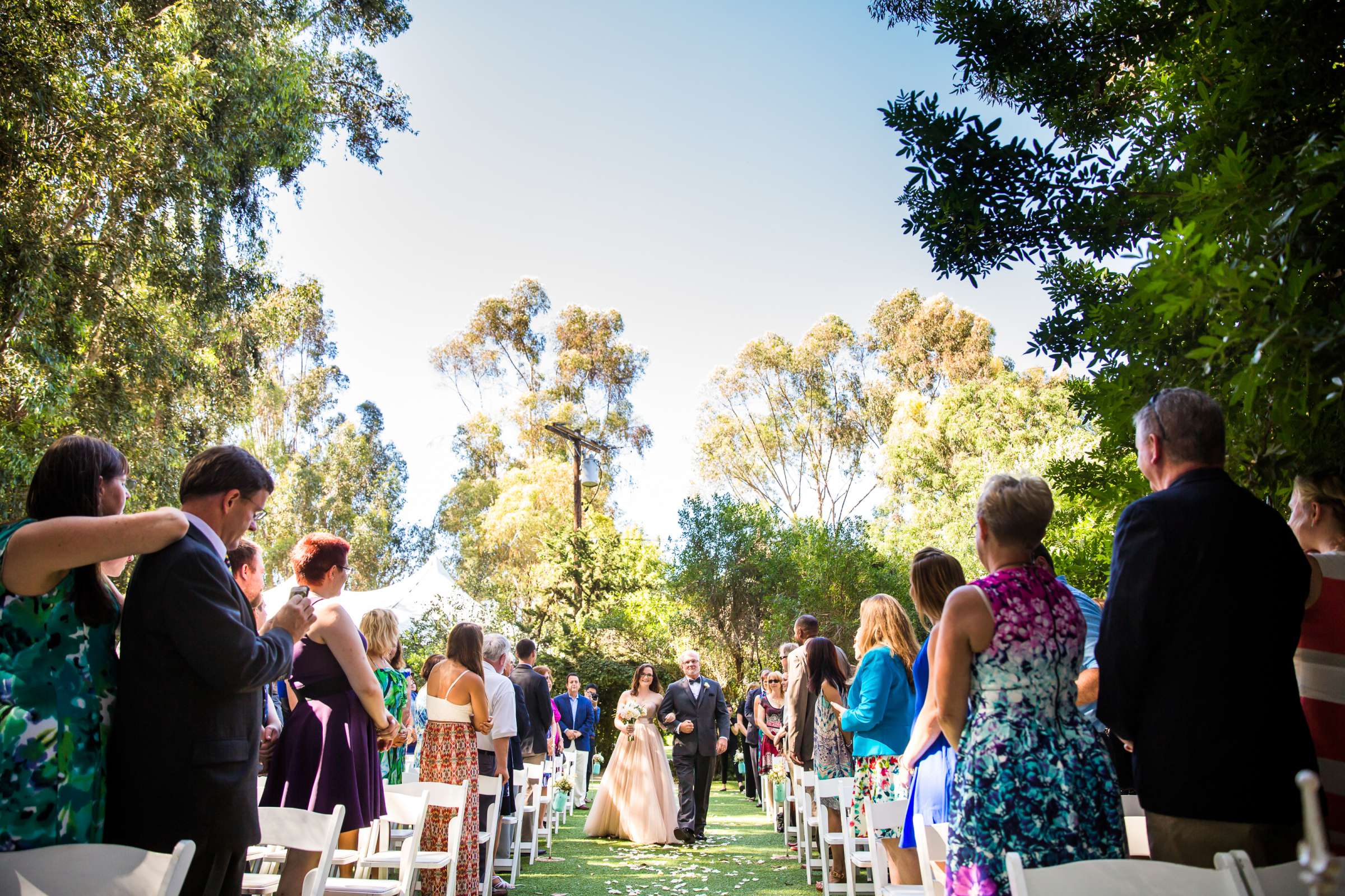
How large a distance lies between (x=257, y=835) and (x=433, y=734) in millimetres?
3621

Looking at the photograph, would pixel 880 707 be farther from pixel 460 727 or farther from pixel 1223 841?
pixel 1223 841

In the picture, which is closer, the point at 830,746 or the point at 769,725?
the point at 830,746

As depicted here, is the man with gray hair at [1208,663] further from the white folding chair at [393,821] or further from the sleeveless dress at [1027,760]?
the white folding chair at [393,821]

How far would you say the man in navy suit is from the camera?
14.8 metres

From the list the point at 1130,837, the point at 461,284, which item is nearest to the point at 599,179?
the point at 461,284

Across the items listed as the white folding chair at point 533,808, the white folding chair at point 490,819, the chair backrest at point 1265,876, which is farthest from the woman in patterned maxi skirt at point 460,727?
the chair backrest at point 1265,876

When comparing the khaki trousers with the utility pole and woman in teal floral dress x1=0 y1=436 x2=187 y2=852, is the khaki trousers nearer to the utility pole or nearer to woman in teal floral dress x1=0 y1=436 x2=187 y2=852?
woman in teal floral dress x1=0 y1=436 x2=187 y2=852

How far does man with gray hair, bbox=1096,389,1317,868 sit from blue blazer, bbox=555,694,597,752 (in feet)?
43.0

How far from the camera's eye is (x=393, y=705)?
20.2ft

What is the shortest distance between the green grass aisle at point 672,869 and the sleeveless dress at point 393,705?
1.67 m

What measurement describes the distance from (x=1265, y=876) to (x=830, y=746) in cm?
589

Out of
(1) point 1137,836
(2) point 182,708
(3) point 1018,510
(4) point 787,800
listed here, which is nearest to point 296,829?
(2) point 182,708

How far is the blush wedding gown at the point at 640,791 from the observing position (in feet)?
35.8

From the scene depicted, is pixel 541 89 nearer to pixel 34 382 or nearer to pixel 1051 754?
pixel 34 382
